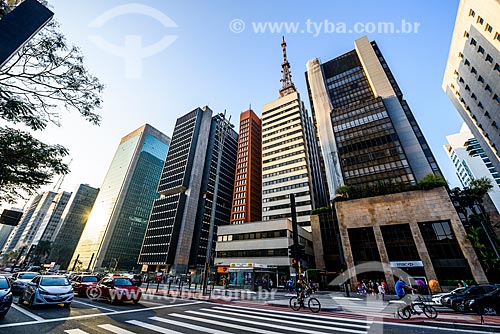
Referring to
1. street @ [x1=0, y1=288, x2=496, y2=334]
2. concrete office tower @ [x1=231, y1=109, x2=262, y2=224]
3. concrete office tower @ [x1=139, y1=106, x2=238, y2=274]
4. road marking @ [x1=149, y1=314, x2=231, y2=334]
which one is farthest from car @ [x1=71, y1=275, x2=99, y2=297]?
concrete office tower @ [x1=231, y1=109, x2=262, y2=224]

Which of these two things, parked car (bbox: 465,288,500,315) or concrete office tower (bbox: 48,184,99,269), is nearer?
parked car (bbox: 465,288,500,315)

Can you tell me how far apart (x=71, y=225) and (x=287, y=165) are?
120707 mm

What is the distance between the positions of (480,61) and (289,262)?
48639mm

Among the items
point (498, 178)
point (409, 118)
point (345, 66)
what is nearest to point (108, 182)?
point (345, 66)

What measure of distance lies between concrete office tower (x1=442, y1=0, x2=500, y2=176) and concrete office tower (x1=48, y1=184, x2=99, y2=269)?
158467 mm

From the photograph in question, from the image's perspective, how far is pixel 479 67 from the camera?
36.3 metres

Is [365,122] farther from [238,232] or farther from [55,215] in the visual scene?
[55,215]

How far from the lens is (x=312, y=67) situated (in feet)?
266

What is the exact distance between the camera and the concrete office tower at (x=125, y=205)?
302 feet

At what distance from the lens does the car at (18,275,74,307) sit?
31.9 feet

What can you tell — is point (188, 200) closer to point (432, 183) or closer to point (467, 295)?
point (432, 183)

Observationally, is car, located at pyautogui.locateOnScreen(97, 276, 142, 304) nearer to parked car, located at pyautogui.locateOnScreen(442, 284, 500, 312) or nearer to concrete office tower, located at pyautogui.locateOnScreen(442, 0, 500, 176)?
parked car, located at pyautogui.locateOnScreen(442, 284, 500, 312)

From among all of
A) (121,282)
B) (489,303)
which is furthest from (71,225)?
(489,303)

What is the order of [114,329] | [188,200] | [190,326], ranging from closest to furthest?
[114,329]
[190,326]
[188,200]
